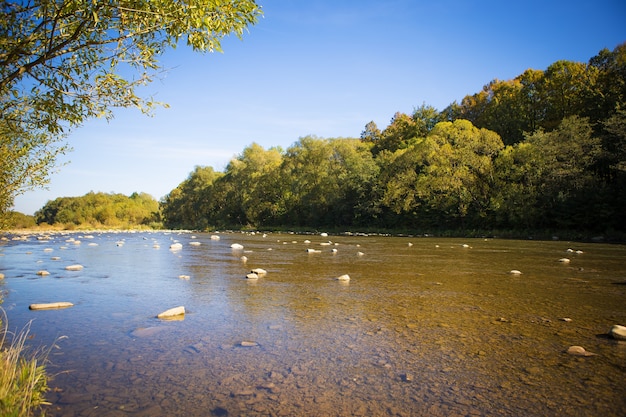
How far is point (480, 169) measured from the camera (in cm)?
4094

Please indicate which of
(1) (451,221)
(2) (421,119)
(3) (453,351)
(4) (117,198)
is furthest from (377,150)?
(4) (117,198)

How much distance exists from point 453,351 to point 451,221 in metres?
42.3

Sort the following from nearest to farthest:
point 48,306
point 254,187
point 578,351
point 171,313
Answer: point 578,351
point 171,313
point 48,306
point 254,187

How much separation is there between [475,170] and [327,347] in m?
42.1

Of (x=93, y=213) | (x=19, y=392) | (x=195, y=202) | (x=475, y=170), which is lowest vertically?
(x=19, y=392)

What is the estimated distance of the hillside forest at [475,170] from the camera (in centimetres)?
3378

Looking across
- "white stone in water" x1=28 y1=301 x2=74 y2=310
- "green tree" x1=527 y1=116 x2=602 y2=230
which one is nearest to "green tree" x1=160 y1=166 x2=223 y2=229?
"green tree" x1=527 y1=116 x2=602 y2=230

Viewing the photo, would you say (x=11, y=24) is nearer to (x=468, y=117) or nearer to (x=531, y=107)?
(x=531, y=107)

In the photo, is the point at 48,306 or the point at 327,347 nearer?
the point at 327,347

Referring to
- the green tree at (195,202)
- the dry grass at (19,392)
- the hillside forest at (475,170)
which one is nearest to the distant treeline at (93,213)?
the hillside forest at (475,170)

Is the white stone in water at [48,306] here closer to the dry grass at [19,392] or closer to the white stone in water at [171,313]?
the white stone in water at [171,313]

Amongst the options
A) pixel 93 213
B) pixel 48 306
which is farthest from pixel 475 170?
pixel 93 213

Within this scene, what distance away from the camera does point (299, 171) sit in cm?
6569

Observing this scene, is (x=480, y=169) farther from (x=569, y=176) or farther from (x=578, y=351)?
(x=578, y=351)
